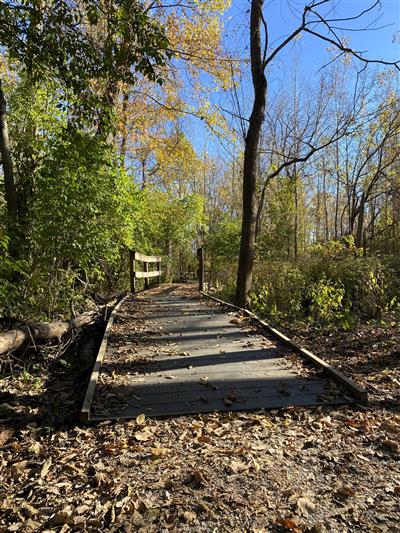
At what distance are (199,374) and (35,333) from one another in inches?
95.8

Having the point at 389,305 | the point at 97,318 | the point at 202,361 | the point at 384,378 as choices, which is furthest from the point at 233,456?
the point at 389,305

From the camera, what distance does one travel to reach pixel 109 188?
8.29 m

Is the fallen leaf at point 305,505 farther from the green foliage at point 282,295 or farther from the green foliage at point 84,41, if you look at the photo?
the green foliage at point 282,295

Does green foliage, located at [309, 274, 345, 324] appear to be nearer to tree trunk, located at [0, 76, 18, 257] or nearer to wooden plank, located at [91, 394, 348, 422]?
wooden plank, located at [91, 394, 348, 422]

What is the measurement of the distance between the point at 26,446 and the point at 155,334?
3.17m

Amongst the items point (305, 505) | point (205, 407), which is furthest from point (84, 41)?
point (305, 505)

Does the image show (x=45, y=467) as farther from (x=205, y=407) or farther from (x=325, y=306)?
(x=325, y=306)

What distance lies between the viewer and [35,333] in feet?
16.9

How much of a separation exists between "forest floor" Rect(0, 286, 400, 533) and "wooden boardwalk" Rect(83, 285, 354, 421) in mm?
190

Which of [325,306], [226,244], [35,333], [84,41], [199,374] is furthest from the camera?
[226,244]

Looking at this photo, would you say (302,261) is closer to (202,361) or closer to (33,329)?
(202,361)

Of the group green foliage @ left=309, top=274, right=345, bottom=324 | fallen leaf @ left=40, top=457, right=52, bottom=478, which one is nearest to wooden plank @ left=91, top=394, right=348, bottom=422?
fallen leaf @ left=40, top=457, right=52, bottom=478

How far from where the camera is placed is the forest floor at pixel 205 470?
6.74 feet

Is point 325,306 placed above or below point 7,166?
below
